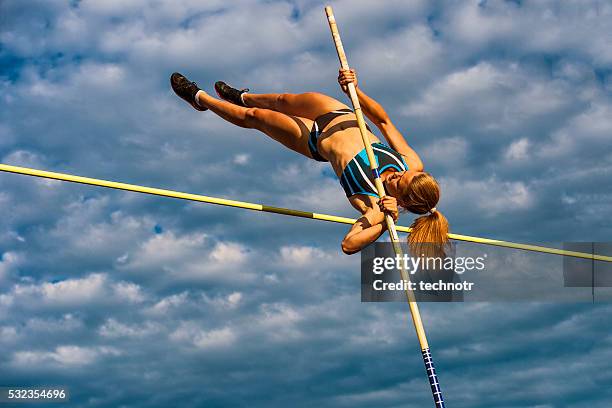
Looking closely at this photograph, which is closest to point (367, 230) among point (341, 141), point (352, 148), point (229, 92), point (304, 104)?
point (352, 148)

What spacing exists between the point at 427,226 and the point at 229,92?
340cm

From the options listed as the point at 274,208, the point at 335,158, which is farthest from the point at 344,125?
the point at 274,208

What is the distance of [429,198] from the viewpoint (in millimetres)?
9500

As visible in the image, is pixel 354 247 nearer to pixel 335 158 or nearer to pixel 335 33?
pixel 335 158

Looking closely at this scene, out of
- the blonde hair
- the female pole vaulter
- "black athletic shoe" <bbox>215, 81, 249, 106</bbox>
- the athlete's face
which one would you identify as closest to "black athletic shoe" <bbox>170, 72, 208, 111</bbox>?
the female pole vaulter

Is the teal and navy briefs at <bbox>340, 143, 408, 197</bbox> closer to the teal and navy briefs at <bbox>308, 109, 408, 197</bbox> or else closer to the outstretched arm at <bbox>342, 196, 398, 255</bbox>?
the teal and navy briefs at <bbox>308, 109, 408, 197</bbox>

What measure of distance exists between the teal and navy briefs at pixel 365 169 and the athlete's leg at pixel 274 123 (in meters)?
0.79

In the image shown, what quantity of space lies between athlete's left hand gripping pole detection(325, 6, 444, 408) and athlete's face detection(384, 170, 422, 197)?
162 mm

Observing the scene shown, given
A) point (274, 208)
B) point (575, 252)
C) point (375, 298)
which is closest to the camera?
point (375, 298)

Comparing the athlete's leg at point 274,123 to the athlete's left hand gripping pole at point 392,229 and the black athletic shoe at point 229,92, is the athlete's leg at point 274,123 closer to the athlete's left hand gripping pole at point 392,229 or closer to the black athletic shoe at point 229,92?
the black athletic shoe at point 229,92

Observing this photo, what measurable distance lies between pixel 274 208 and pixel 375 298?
1.65 meters

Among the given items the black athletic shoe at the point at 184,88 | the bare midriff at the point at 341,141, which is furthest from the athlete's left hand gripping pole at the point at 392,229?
the black athletic shoe at the point at 184,88

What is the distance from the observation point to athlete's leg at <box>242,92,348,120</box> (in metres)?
10.6

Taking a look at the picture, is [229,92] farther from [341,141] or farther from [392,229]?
[392,229]
